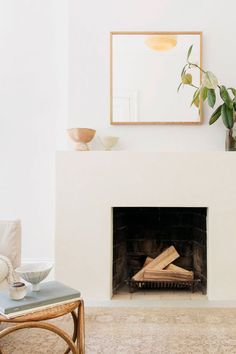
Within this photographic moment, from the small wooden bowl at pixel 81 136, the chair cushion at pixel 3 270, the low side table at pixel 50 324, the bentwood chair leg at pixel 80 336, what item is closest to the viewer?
the low side table at pixel 50 324

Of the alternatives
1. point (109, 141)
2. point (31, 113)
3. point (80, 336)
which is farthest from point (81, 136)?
point (80, 336)

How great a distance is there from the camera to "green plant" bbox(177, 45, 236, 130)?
10.4ft

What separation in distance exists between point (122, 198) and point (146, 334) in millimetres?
1083

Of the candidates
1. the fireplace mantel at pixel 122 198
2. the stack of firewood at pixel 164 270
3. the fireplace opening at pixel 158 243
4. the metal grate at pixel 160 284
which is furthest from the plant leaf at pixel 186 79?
the metal grate at pixel 160 284

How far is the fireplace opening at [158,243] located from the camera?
11.0 ft

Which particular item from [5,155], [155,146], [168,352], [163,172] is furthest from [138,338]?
[5,155]

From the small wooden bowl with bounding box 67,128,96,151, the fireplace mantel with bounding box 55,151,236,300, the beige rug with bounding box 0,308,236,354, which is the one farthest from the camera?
Result: the small wooden bowl with bounding box 67,128,96,151

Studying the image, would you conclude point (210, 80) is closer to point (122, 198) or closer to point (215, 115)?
point (215, 115)

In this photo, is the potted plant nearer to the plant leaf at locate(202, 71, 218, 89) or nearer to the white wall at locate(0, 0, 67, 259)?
the plant leaf at locate(202, 71, 218, 89)

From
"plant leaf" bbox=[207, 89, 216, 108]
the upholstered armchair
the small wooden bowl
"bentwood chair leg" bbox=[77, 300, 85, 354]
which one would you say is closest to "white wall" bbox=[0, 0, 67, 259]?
the small wooden bowl

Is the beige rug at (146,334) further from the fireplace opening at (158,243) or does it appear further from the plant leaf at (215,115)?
the plant leaf at (215,115)

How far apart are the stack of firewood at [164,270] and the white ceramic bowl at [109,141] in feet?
3.34

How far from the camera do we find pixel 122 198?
10.3 feet

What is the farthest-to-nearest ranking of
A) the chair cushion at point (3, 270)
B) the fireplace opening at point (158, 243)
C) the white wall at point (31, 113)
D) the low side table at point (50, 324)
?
the white wall at point (31, 113) → the fireplace opening at point (158, 243) → the chair cushion at point (3, 270) → the low side table at point (50, 324)
